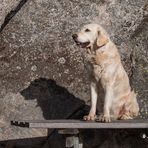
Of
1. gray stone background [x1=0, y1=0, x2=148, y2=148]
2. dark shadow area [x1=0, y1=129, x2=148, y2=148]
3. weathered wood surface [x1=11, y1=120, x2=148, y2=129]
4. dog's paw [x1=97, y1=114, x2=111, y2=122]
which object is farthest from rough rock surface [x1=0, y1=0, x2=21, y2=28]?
dog's paw [x1=97, y1=114, x2=111, y2=122]

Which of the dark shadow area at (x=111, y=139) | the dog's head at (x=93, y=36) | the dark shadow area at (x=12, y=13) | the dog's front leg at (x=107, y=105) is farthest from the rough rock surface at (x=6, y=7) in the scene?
the dog's front leg at (x=107, y=105)

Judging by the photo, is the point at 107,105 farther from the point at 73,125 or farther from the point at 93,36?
the point at 93,36

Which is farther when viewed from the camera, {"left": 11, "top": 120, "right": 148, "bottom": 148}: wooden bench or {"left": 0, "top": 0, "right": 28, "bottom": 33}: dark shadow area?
{"left": 0, "top": 0, "right": 28, "bottom": 33}: dark shadow area

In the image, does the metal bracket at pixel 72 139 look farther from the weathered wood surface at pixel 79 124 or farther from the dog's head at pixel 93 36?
the dog's head at pixel 93 36

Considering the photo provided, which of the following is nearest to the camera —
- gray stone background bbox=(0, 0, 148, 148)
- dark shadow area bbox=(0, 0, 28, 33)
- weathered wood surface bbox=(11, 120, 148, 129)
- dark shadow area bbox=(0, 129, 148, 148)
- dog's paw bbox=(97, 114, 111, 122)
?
weathered wood surface bbox=(11, 120, 148, 129)

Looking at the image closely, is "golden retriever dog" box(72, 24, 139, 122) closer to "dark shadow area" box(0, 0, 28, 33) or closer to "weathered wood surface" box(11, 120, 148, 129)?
"weathered wood surface" box(11, 120, 148, 129)

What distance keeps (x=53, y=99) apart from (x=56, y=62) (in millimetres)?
594

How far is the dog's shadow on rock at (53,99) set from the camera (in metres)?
8.83

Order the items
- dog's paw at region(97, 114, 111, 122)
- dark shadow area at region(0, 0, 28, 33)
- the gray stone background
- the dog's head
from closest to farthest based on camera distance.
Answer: dog's paw at region(97, 114, 111, 122)
the dog's head
the gray stone background
dark shadow area at region(0, 0, 28, 33)

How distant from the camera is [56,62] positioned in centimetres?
905

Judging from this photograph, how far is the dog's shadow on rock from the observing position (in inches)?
348

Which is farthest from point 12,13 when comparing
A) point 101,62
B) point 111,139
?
point 101,62

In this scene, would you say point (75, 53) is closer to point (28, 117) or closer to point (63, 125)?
point (28, 117)

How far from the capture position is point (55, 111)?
29.0ft
